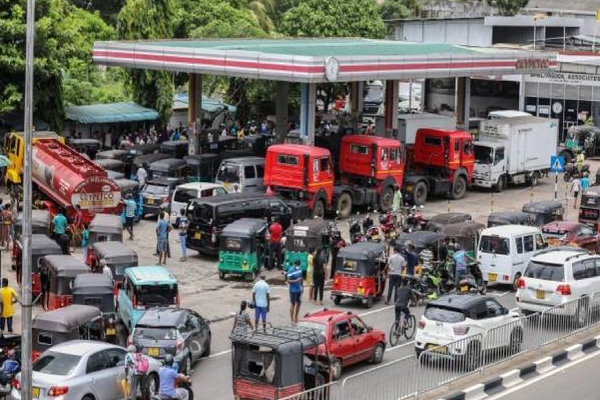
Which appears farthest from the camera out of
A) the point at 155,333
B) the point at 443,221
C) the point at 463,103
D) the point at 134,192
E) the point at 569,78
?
the point at 569,78

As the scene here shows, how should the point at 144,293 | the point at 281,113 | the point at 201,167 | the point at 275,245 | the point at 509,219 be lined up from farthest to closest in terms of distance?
the point at 281,113 < the point at 201,167 < the point at 509,219 < the point at 275,245 < the point at 144,293

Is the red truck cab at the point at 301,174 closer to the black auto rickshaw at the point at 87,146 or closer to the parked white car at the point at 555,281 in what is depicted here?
the black auto rickshaw at the point at 87,146

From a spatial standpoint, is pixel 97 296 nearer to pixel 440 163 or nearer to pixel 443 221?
pixel 443 221

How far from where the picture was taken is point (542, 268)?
92.2ft

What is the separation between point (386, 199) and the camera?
43844 mm

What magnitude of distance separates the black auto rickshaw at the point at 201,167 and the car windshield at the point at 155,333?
68.4 feet

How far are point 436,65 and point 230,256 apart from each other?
1770 cm

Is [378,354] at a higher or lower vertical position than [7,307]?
lower

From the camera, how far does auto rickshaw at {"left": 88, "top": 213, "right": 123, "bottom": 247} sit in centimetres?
3325

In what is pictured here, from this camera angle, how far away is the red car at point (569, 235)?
3528cm

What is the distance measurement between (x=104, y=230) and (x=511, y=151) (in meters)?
21.6

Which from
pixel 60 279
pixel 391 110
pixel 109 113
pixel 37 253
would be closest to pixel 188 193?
pixel 37 253

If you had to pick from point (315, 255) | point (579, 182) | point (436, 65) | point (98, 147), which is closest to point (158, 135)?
point (98, 147)

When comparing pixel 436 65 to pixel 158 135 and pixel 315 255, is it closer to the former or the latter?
pixel 158 135
